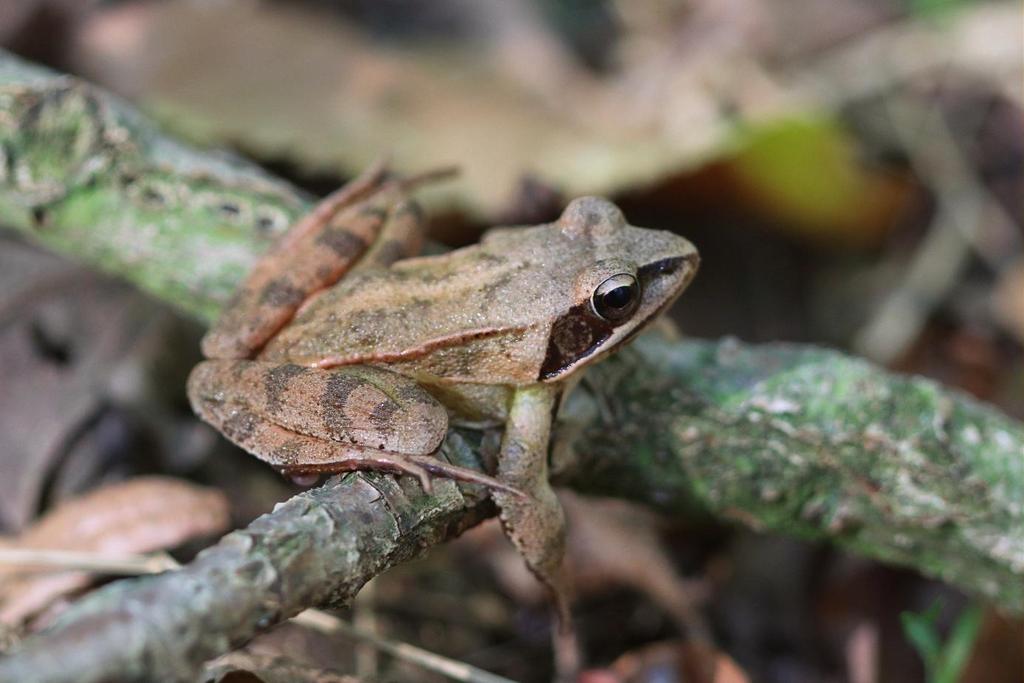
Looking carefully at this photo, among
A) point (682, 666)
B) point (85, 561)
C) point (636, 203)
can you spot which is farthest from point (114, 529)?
point (636, 203)

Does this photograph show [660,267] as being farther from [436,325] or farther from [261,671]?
[261,671]

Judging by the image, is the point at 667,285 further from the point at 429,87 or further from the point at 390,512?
the point at 429,87

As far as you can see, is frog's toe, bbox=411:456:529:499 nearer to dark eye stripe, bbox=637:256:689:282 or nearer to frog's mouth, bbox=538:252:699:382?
frog's mouth, bbox=538:252:699:382

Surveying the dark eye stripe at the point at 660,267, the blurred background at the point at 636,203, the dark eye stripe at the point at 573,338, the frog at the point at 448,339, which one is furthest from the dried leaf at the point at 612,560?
the dark eye stripe at the point at 660,267

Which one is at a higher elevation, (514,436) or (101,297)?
(514,436)

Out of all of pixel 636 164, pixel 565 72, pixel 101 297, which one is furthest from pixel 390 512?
pixel 565 72

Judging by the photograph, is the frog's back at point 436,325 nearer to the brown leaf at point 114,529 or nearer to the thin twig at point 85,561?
the brown leaf at point 114,529

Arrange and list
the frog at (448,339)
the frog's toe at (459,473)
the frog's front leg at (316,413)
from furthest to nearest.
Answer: the frog at (448,339) → the frog's front leg at (316,413) → the frog's toe at (459,473)
